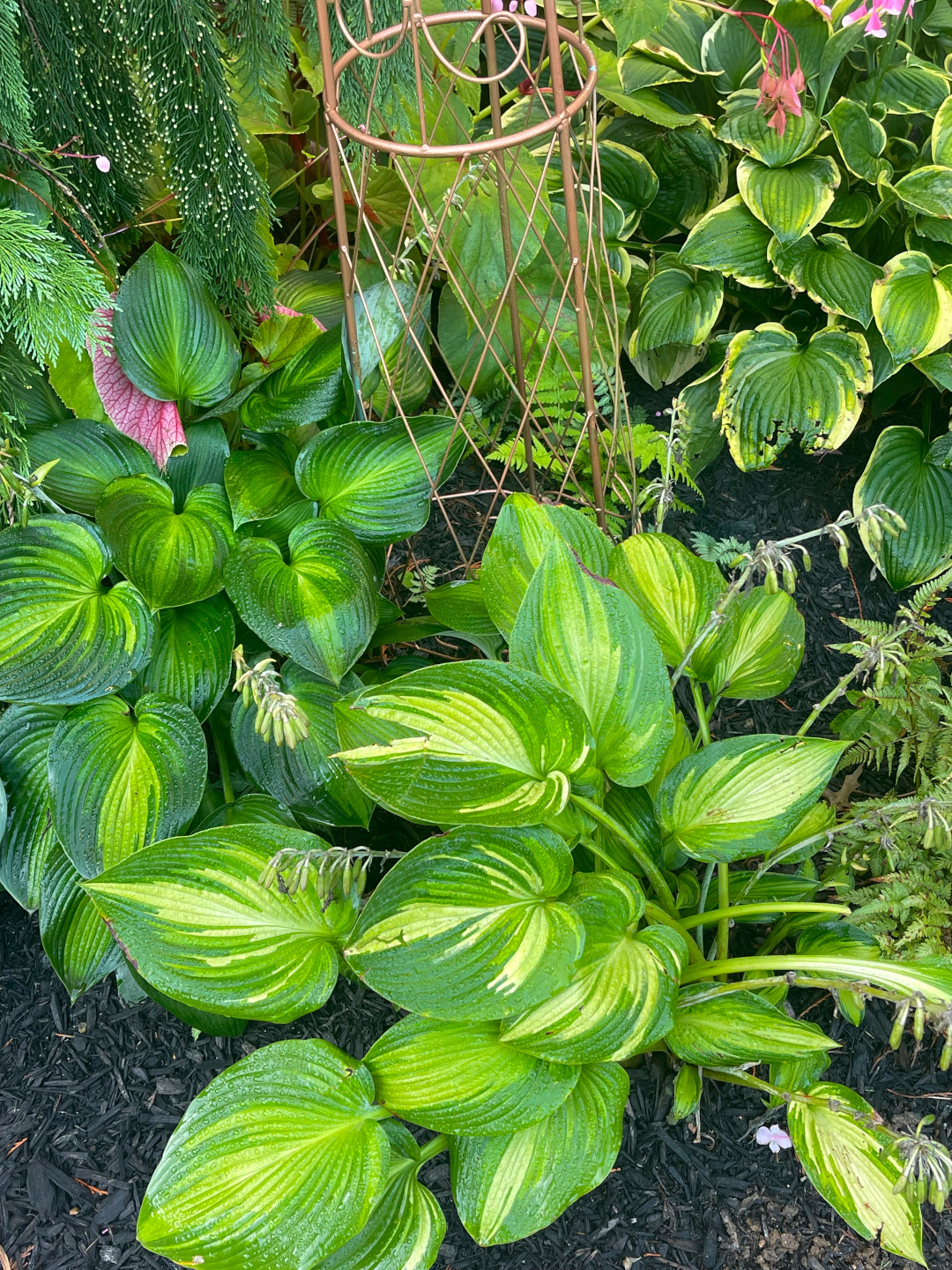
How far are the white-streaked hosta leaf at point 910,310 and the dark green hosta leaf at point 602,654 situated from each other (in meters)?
1.03

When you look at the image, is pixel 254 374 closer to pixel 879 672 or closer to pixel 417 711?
pixel 417 711

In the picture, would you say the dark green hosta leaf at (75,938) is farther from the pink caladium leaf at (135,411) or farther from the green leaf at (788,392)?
the green leaf at (788,392)

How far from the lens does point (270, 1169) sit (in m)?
0.98

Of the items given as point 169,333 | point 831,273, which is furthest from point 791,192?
point 169,333

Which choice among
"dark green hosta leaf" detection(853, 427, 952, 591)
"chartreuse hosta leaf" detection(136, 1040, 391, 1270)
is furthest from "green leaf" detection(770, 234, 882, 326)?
"chartreuse hosta leaf" detection(136, 1040, 391, 1270)

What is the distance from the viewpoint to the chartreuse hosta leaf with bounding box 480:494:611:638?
1302 millimetres

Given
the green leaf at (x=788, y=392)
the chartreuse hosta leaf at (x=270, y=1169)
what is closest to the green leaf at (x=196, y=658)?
the chartreuse hosta leaf at (x=270, y=1169)

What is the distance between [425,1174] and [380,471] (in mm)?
930

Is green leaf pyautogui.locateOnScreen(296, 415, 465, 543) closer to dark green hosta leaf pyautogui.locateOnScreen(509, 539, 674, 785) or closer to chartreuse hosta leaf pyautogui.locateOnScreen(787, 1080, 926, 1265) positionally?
dark green hosta leaf pyautogui.locateOnScreen(509, 539, 674, 785)

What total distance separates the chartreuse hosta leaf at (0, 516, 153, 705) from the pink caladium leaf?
0.29 m

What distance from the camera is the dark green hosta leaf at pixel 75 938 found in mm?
1298

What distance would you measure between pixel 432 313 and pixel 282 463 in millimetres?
824

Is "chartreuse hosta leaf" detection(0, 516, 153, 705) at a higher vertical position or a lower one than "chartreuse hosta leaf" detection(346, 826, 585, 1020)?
higher

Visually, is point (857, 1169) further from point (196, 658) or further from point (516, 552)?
point (196, 658)
